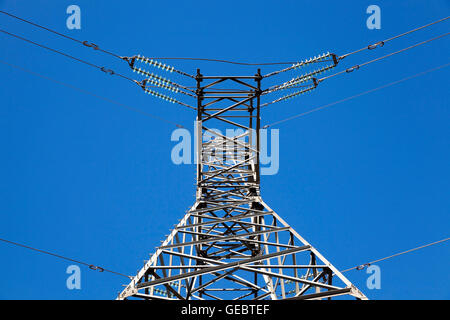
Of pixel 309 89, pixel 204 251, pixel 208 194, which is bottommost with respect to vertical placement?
pixel 204 251
